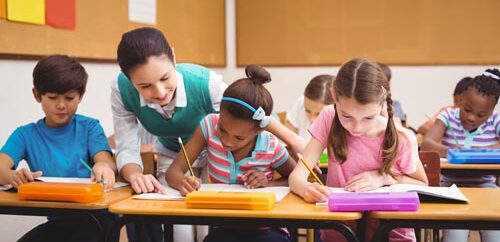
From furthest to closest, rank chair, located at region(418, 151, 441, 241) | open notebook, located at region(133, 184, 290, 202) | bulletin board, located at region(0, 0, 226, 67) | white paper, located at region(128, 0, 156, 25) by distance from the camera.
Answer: white paper, located at region(128, 0, 156, 25)
bulletin board, located at region(0, 0, 226, 67)
chair, located at region(418, 151, 441, 241)
open notebook, located at region(133, 184, 290, 202)

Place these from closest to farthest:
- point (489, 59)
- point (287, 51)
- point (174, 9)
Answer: point (174, 9)
point (489, 59)
point (287, 51)

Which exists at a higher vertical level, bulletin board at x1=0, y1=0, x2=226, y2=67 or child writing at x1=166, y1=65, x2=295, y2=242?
bulletin board at x1=0, y1=0, x2=226, y2=67

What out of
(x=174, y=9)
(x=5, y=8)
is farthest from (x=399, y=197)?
(x=174, y=9)

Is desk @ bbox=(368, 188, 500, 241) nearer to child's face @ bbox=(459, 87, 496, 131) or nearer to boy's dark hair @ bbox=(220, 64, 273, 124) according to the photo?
boy's dark hair @ bbox=(220, 64, 273, 124)

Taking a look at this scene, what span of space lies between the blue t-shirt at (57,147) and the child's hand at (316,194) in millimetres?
861

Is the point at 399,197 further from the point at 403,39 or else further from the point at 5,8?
the point at 403,39

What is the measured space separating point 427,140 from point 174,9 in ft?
7.23

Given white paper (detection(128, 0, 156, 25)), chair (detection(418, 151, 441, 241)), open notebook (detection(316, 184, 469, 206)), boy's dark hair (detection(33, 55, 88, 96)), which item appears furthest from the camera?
white paper (detection(128, 0, 156, 25))

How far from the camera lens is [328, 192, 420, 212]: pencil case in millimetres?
1647

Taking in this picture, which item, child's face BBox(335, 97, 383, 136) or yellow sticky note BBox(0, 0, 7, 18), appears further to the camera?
yellow sticky note BBox(0, 0, 7, 18)

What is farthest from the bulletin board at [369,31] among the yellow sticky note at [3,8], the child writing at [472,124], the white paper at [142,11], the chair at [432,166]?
the yellow sticky note at [3,8]

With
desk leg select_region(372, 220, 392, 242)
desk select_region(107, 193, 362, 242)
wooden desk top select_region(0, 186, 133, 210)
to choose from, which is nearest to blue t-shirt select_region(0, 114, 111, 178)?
wooden desk top select_region(0, 186, 133, 210)

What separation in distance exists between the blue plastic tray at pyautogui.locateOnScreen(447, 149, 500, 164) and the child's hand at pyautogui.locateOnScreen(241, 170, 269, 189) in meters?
1.09

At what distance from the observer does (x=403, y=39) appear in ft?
18.0
